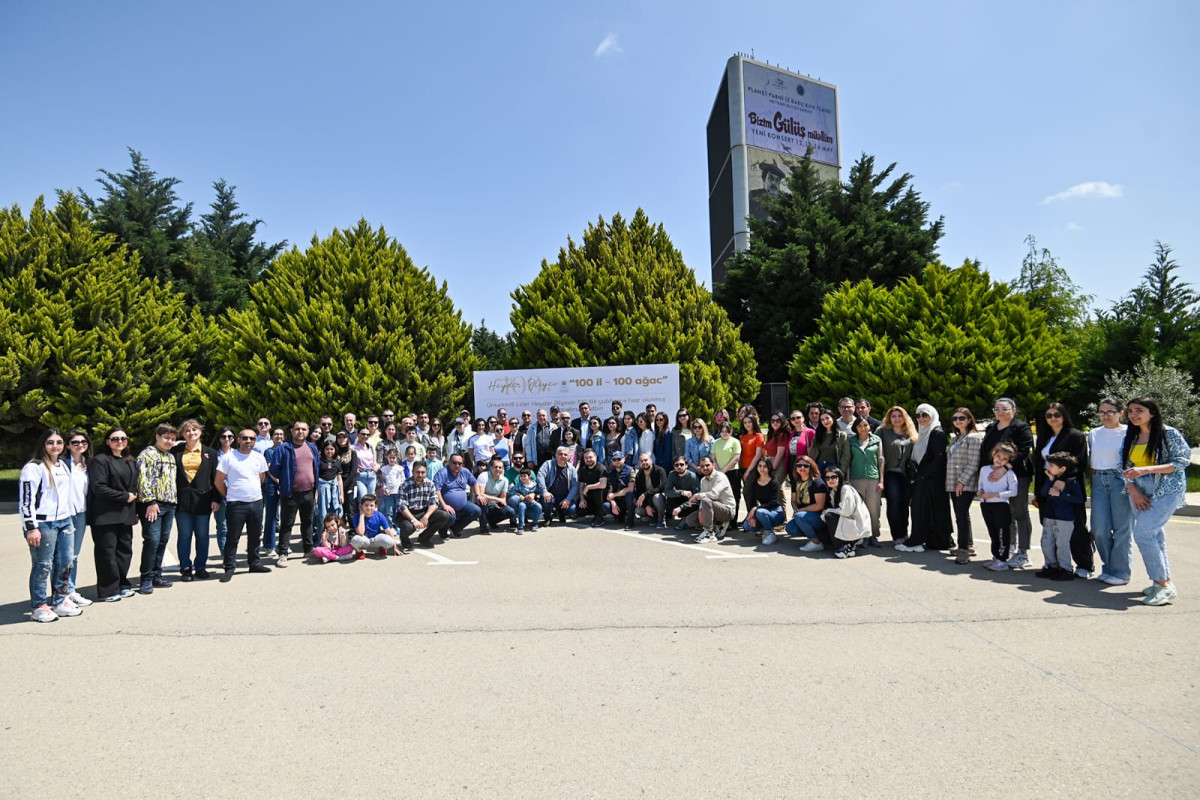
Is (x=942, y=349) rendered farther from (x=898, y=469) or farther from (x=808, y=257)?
(x=898, y=469)

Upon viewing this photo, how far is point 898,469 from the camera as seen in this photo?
823cm

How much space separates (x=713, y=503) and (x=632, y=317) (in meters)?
11.4

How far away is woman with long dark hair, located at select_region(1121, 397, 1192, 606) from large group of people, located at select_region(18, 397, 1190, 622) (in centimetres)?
1

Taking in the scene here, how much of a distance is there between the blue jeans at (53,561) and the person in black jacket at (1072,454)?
881 cm

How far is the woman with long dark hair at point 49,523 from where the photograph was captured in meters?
5.47

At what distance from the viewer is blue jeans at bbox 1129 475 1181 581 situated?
5.57m

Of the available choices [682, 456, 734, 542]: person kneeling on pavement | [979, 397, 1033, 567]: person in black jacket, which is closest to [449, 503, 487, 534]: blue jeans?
[682, 456, 734, 542]: person kneeling on pavement

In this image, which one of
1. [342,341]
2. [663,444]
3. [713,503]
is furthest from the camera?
[342,341]

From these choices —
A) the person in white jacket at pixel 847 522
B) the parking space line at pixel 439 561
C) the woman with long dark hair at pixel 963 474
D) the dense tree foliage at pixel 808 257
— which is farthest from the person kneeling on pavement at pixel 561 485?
the dense tree foliage at pixel 808 257

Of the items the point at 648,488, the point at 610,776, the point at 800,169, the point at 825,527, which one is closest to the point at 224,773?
the point at 610,776

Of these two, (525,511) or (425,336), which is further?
(425,336)

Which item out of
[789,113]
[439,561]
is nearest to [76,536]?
[439,561]

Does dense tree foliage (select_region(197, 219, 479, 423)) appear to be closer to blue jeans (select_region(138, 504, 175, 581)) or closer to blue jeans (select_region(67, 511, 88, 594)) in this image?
blue jeans (select_region(138, 504, 175, 581))

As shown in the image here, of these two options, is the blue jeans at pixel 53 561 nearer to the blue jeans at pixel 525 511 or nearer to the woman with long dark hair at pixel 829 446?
the blue jeans at pixel 525 511
